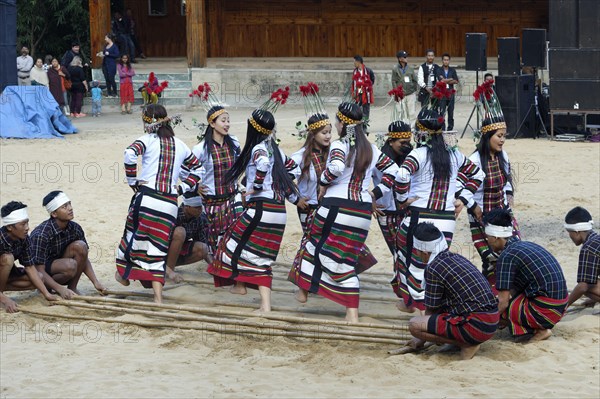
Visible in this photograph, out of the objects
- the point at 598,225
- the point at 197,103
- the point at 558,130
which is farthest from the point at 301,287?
the point at 197,103

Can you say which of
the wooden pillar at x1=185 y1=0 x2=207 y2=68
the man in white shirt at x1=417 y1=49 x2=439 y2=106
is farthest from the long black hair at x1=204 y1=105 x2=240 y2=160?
the wooden pillar at x1=185 y1=0 x2=207 y2=68

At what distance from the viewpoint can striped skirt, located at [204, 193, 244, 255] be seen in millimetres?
9359

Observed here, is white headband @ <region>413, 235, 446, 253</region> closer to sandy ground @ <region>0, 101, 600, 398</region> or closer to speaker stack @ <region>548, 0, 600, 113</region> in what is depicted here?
sandy ground @ <region>0, 101, 600, 398</region>

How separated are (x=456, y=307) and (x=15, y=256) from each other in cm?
369

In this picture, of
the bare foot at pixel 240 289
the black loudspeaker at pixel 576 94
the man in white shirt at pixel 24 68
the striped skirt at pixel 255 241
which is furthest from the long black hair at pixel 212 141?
the man in white shirt at pixel 24 68

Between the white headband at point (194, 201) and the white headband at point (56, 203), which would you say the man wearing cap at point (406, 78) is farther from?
the white headband at point (56, 203)

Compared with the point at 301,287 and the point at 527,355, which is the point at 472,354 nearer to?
the point at 527,355

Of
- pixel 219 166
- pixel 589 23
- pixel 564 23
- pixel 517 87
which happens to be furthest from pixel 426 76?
pixel 219 166

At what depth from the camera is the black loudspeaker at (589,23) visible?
1695 cm

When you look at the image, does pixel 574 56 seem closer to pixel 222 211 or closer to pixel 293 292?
pixel 293 292

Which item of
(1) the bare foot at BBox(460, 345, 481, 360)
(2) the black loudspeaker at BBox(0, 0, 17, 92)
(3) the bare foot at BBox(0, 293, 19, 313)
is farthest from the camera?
(2) the black loudspeaker at BBox(0, 0, 17, 92)

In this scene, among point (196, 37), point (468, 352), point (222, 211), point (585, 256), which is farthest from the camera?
point (196, 37)

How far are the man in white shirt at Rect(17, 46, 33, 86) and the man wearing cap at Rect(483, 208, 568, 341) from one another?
15411 millimetres

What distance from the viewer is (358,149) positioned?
8375 millimetres
